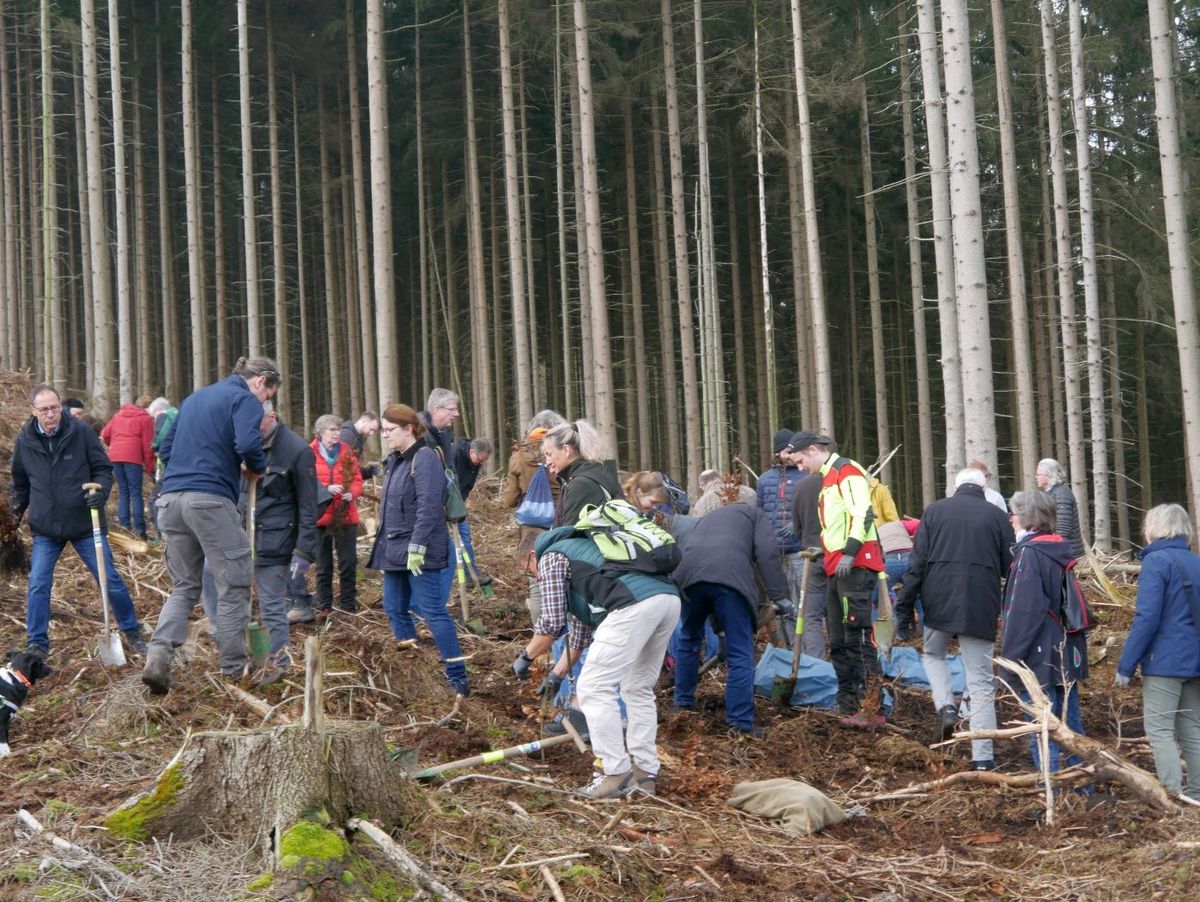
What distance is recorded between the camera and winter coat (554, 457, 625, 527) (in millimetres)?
6863

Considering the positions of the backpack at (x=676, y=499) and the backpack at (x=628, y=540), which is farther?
the backpack at (x=676, y=499)

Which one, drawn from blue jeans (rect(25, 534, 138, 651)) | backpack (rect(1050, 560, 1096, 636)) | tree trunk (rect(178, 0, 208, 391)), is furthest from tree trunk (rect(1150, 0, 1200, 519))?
tree trunk (rect(178, 0, 208, 391))

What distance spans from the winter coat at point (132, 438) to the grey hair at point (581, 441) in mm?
8526

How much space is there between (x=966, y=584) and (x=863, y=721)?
55.3 inches

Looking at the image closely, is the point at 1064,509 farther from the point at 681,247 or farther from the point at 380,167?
the point at 681,247

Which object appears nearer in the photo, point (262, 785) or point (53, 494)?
point (262, 785)

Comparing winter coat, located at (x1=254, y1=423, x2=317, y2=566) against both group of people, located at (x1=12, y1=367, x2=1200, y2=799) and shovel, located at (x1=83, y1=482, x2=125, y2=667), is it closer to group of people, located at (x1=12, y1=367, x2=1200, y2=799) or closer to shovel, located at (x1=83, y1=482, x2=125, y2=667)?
group of people, located at (x1=12, y1=367, x2=1200, y2=799)

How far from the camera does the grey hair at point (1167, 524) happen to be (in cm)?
681

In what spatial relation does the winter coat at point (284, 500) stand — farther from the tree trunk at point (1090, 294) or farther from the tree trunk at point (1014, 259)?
the tree trunk at point (1014, 259)

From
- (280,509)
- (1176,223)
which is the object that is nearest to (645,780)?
(280,509)

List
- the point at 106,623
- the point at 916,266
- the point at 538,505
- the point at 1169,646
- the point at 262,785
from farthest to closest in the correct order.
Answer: the point at 916,266
the point at 538,505
the point at 106,623
the point at 1169,646
the point at 262,785

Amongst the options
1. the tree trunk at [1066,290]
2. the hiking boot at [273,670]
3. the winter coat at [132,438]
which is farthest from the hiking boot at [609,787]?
the tree trunk at [1066,290]

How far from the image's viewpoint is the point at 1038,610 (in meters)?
7.25

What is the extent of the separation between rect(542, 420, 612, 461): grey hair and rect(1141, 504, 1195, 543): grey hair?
317 centimetres
